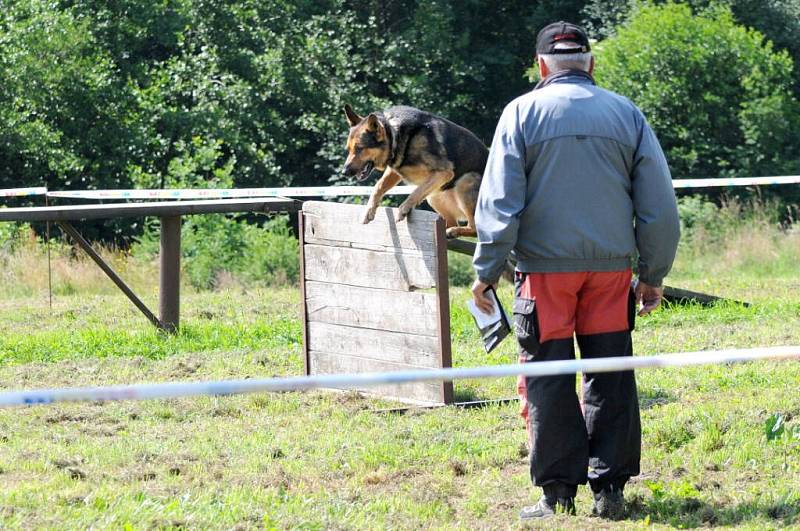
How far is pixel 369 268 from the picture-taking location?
7012 mm

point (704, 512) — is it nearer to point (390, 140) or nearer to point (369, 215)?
point (369, 215)

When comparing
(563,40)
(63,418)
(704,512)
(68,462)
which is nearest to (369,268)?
(63,418)

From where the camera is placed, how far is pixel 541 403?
458cm

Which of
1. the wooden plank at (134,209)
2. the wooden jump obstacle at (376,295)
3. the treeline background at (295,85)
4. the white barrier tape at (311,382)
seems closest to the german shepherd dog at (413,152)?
the wooden jump obstacle at (376,295)

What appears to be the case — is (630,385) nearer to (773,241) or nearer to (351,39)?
(773,241)

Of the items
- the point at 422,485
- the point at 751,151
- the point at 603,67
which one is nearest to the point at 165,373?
the point at 422,485

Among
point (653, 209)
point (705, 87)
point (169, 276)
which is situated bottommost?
point (169, 276)

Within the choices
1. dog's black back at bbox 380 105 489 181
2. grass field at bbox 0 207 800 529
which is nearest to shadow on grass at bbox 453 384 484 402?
grass field at bbox 0 207 800 529

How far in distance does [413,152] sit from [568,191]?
9.63ft

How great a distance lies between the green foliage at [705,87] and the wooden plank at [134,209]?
39.5 feet

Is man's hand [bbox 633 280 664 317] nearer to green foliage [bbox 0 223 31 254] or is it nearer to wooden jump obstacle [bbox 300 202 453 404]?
wooden jump obstacle [bbox 300 202 453 404]

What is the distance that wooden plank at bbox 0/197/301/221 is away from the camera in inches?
348

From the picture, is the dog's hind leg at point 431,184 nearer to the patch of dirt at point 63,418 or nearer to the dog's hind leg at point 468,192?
the dog's hind leg at point 468,192

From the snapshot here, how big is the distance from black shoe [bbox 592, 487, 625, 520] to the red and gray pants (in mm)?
26
